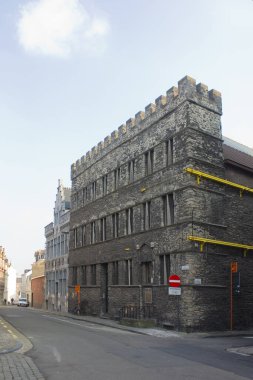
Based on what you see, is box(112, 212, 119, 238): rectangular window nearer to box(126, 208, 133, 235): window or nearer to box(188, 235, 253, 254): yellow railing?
box(126, 208, 133, 235): window

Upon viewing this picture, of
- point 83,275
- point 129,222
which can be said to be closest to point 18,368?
point 129,222

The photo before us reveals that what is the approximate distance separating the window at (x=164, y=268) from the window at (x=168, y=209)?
6.10 ft

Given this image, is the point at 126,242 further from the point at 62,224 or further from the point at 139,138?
the point at 62,224

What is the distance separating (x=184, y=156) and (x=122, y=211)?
784cm

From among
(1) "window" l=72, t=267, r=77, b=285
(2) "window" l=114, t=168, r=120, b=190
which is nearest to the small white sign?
(2) "window" l=114, t=168, r=120, b=190

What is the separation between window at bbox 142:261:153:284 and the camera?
85.9 feet

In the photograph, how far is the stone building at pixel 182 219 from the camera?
23016 millimetres

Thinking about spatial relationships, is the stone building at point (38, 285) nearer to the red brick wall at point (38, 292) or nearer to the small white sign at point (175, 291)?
the red brick wall at point (38, 292)

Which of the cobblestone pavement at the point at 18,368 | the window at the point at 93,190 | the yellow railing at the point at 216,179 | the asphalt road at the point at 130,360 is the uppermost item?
the window at the point at 93,190

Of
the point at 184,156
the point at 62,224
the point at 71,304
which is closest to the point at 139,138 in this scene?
the point at 184,156

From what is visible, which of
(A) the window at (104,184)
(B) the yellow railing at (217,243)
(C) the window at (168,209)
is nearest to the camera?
(B) the yellow railing at (217,243)

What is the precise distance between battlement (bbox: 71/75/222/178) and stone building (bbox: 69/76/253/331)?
0.07m

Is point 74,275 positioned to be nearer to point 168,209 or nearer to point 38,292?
point 168,209

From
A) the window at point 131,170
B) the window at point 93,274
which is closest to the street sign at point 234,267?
the window at point 131,170
